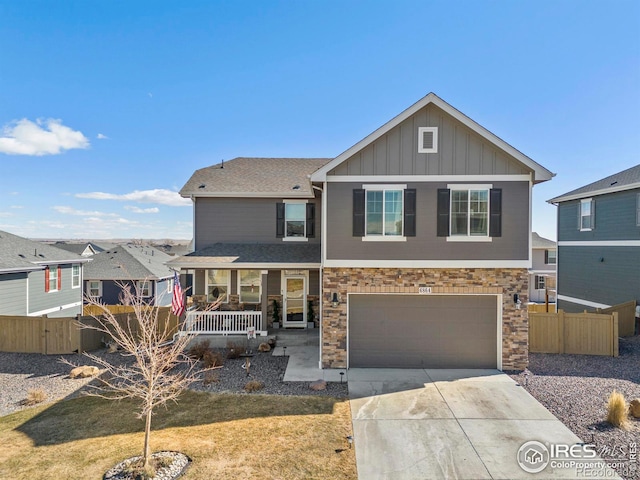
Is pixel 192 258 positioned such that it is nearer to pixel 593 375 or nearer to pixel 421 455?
pixel 421 455

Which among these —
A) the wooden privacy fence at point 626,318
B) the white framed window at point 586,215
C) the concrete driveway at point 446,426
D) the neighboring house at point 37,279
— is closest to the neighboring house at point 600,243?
the white framed window at point 586,215

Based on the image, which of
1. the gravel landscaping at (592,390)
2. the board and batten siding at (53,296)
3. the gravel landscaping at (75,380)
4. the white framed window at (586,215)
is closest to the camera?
the gravel landscaping at (592,390)

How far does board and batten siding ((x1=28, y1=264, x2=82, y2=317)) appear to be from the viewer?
51.1 feet

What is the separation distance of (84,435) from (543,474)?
8062 millimetres

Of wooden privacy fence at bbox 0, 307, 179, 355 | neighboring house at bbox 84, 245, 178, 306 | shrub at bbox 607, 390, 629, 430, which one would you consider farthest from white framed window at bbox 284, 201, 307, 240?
neighboring house at bbox 84, 245, 178, 306

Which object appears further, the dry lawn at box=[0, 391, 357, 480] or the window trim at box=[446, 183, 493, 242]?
the window trim at box=[446, 183, 493, 242]

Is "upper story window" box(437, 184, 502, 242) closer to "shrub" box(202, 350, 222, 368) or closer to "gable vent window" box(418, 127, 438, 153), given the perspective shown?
"gable vent window" box(418, 127, 438, 153)

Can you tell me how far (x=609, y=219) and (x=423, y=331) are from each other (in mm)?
13341

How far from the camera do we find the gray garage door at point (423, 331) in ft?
32.0

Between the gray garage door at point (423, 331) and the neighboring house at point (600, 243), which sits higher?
the neighboring house at point (600, 243)

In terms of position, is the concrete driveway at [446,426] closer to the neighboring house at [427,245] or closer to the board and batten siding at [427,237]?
the neighboring house at [427,245]

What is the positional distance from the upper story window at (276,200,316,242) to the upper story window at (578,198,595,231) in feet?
49.2

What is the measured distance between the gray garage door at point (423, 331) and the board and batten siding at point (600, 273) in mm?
10087

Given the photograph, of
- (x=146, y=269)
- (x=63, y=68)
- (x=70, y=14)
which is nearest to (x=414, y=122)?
(x=70, y=14)
